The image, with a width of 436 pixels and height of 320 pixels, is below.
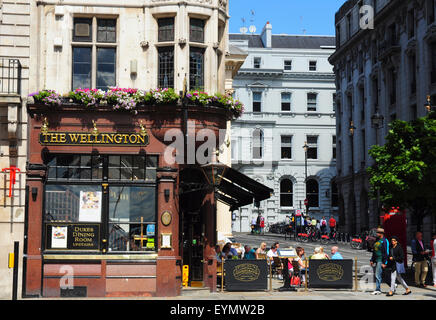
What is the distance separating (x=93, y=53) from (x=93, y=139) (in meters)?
2.82

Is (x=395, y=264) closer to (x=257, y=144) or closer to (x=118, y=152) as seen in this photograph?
(x=118, y=152)

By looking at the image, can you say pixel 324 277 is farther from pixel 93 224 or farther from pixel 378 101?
pixel 378 101

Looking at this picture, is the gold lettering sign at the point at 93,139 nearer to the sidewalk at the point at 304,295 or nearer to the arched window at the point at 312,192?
the sidewalk at the point at 304,295

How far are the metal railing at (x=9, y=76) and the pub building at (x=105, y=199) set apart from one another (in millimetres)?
723

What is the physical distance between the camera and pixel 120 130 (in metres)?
19.8

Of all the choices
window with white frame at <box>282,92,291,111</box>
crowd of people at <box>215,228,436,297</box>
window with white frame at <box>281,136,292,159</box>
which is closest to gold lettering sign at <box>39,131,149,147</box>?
crowd of people at <box>215,228,436,297</box>

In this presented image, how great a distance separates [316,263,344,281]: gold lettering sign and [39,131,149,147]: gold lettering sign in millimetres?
7352

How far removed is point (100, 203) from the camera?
19.5m

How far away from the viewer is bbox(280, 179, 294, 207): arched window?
73.6 meters

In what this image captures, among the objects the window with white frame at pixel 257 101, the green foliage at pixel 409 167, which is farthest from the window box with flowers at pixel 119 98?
the window with white frame at pixel 257 101

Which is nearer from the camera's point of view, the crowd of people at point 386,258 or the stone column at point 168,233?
the stone column at point 168,233

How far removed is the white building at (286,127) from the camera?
240ft

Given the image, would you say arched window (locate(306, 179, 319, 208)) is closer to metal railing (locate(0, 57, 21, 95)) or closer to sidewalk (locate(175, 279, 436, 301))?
sidewalk (locate(175, 279, 436, 301))

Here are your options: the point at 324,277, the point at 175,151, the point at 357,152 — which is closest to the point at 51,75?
the point at 175,151
